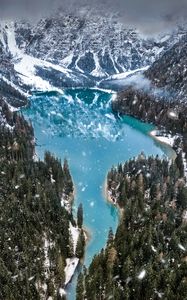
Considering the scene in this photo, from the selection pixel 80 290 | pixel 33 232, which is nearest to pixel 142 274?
pixel 80 290

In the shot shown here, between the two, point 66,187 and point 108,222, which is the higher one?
point 66,187

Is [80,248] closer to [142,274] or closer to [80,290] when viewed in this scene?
[80,290]

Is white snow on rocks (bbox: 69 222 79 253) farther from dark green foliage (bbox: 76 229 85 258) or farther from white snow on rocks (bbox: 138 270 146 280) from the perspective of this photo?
white snow on rocks (bbox: 138 270 146 280)

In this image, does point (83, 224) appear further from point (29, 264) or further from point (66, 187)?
point (29, 264)

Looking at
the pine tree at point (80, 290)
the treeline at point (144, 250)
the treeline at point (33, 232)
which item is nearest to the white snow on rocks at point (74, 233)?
the treeline at point (33, 232)

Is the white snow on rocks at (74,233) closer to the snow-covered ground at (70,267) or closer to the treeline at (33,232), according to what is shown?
the treeline at (33,232)

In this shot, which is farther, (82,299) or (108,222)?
(108,222)

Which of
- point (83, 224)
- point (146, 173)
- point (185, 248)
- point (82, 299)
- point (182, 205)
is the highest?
point (146, 173)

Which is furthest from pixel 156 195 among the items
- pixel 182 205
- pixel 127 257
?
pixel 127 257
